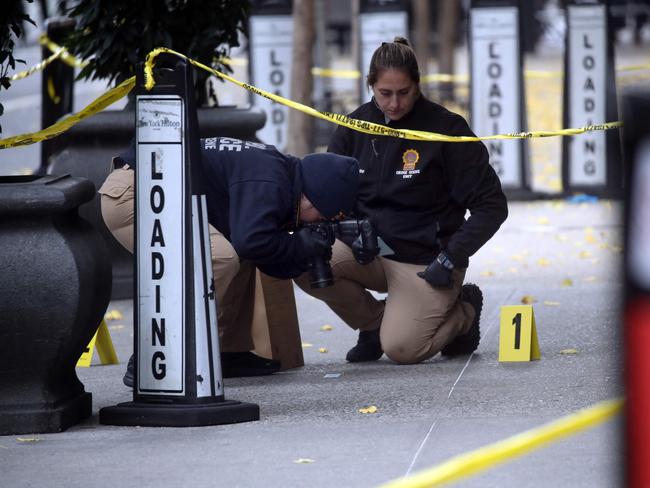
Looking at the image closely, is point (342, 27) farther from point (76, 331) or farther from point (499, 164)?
point (76, 331)

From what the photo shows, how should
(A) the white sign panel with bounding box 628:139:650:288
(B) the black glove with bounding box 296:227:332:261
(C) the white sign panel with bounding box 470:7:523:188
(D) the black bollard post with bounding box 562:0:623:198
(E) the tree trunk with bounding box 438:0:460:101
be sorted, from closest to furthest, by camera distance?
(A) the white sign panel with bounding box 628:139:650:288 < (B) the black glove with bounding box 296:227:332:261 < (D) the black bollard post with bounding box 562:0:623:198 < (C) the white sign panel with bounding box 470:7:523:188 < (E) the tree trunk with bounding box 438:0:460:101

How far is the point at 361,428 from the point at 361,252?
1.26 meters

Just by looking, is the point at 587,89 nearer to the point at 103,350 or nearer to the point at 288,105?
the point at 103,350

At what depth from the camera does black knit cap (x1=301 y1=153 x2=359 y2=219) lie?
17.2 ft

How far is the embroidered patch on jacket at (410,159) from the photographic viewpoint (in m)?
5.93

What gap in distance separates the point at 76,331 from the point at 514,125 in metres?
8.69

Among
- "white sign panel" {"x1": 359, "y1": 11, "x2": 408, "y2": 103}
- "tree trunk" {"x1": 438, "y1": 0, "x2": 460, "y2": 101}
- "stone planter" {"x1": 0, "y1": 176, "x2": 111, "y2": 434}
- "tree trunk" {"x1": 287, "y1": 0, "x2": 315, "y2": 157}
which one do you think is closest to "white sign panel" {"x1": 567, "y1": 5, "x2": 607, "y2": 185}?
"white sign panel" {"x1": 359, "y1": 11, "x2": 408, "y2": 103}

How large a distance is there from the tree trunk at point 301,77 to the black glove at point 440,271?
7.50m

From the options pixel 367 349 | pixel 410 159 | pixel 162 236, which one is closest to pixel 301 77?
pixel 367 349

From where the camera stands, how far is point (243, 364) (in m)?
5.97

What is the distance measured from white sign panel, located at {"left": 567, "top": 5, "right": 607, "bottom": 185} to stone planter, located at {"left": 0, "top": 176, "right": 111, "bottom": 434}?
857cm

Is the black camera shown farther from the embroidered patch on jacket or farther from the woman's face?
the woman's face

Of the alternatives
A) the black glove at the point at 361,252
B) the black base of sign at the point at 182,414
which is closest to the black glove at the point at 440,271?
the black glove at the point at 361,252

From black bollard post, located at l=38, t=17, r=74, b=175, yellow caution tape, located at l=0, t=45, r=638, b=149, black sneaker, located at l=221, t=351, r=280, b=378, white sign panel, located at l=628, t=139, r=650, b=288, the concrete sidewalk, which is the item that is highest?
black bollard post, located at l=38, t=17, r=74, b=175
